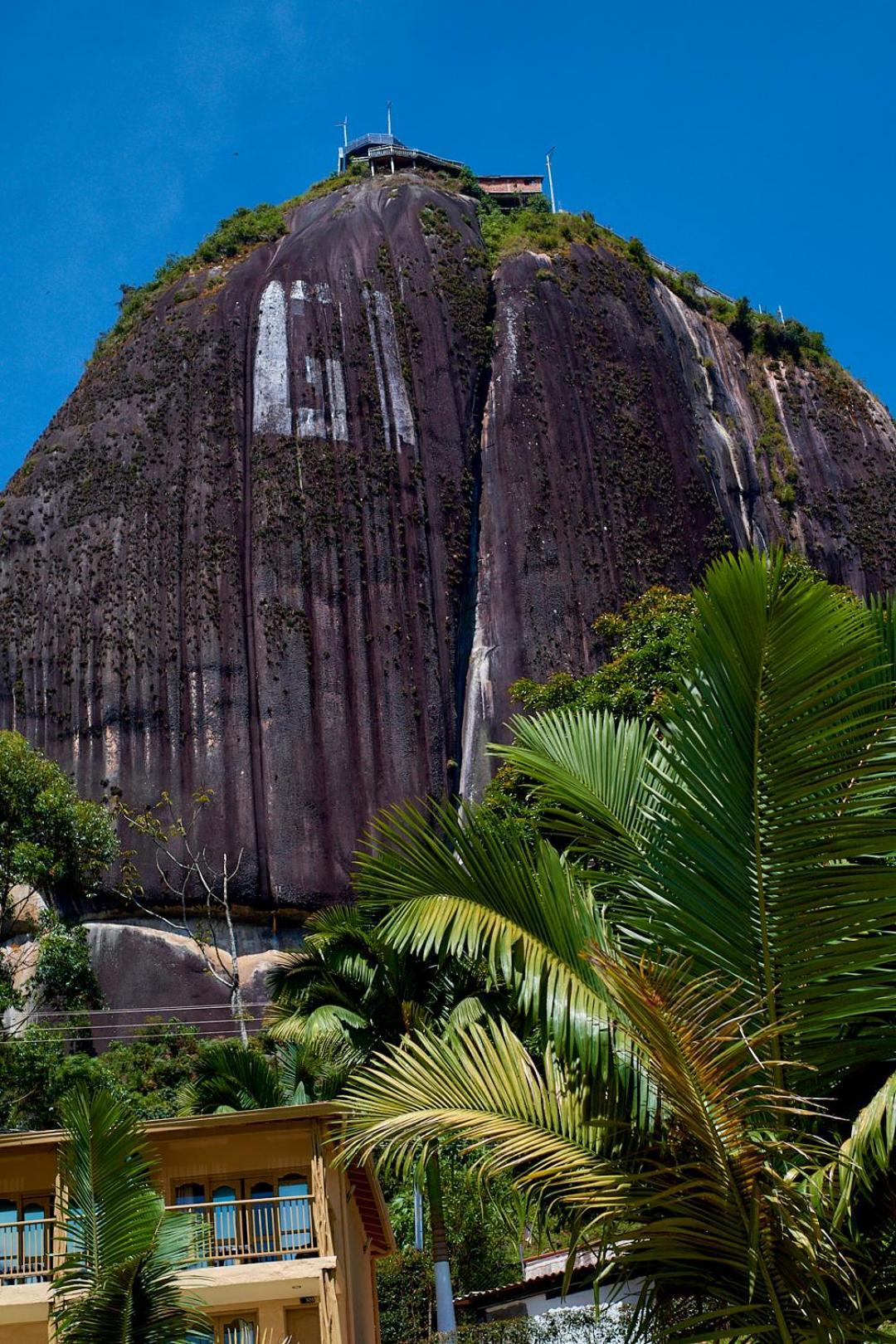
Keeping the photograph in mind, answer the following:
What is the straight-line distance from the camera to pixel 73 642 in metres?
45.4

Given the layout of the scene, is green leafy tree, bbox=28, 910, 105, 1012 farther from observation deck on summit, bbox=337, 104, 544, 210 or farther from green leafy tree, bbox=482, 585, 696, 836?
observation deck on summit, bbox=337, 104, 544, 210

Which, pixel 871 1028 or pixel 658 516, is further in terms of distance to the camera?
pixel 658 516

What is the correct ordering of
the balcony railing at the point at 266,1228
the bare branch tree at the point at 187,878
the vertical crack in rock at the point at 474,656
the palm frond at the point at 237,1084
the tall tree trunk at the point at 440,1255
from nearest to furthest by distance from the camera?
1. the tall tree trunk at the point at 440,1255
2. the balcony railing at the point at 266,1228
3. the palm frond at the point at 237,1084
4. the bare branch tree at the point at 187,878
5. the vertical crack in rock at the point at 474,656

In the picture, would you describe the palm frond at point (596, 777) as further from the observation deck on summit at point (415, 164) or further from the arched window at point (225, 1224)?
the observation deck on summit at point (415, 164)

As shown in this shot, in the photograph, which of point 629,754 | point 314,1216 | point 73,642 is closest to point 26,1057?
point 314,1216

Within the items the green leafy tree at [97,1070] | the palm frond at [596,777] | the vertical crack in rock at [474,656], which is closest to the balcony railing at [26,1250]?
the green leafy tree at [97,1070]

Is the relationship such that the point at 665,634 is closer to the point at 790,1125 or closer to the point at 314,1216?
the point at 314,1216

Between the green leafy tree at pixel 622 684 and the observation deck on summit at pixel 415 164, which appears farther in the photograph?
the observation deck on summit at pixel 415 164

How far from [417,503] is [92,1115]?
39.6 meters

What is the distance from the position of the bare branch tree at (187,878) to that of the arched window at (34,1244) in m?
23.4

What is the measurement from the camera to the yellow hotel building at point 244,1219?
16.2m

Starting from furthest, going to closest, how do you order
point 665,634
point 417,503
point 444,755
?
point 417,503 → point 444,755 → point 665,634

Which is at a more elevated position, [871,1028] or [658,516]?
[658,516]

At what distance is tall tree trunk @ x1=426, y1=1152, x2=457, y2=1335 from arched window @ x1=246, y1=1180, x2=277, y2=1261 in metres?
1.74
